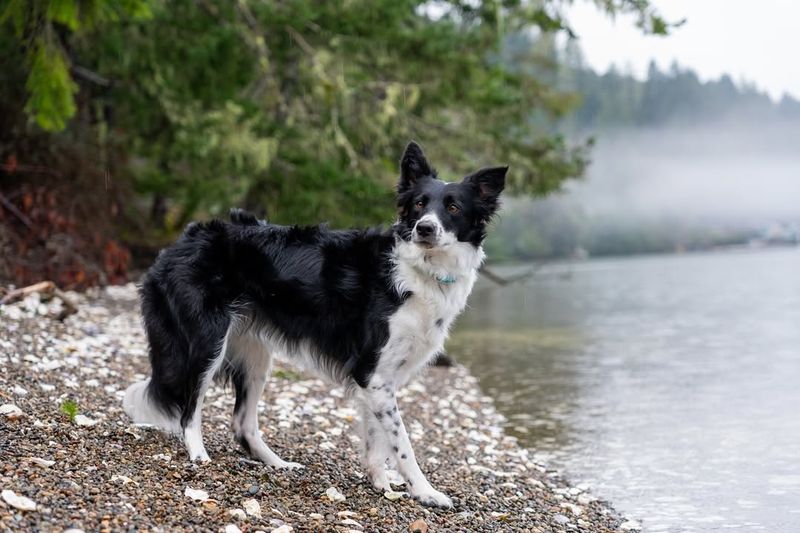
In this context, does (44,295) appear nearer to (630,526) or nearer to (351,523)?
(351,523)

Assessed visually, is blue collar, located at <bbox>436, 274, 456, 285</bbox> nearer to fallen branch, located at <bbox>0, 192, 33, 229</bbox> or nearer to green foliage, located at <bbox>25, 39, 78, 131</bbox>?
green foliage, located at <bbox>25, 39, 78, 131</bbox>

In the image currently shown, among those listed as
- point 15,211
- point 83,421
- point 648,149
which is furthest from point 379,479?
point 648,149

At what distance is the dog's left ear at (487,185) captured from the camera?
6156 millimetres

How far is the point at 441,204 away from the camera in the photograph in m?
5.97

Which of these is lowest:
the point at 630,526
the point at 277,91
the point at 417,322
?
the point at 630,526

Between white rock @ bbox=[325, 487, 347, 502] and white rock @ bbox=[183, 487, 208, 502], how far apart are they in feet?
2.91

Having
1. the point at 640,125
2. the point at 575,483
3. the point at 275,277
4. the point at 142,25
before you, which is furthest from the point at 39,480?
the point at 640,125

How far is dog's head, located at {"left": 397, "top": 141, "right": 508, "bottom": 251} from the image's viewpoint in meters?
5.86

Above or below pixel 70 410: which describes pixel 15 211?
above

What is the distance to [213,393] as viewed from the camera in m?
8.39

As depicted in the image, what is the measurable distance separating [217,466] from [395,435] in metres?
1.19

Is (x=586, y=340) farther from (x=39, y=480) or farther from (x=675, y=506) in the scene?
(x=39, y=480)

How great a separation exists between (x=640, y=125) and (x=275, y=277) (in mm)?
114939

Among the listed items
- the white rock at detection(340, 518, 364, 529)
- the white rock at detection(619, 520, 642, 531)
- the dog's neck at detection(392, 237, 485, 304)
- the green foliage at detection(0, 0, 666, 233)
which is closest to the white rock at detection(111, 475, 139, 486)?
the white rock at detection(340, 518, 364, 529)
